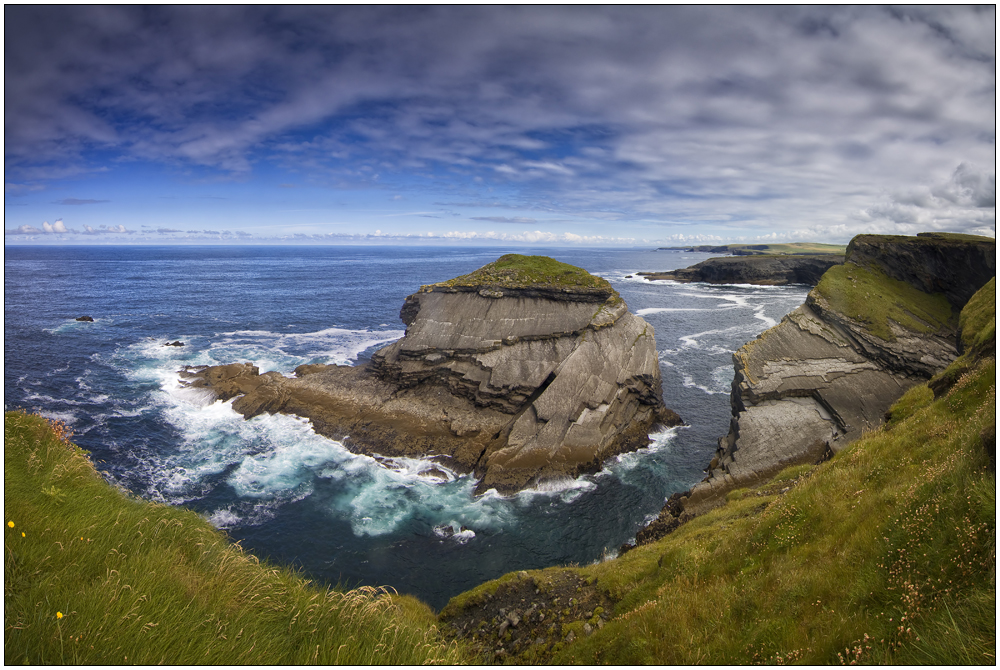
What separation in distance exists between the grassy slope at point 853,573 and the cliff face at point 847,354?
1435cm

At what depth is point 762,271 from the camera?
142 metres

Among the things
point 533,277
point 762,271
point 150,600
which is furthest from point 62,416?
point 762,271

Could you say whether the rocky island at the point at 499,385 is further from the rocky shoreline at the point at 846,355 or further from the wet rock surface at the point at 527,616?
the wet rock surface at the point at 527,616

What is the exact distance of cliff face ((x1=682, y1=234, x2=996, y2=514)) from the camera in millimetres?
31609

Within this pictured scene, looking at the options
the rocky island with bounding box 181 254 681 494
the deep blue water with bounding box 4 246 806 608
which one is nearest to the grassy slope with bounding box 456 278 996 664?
the deep blue water with bounding box 4 246 806 608

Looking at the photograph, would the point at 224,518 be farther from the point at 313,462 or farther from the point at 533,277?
the point at 533,277

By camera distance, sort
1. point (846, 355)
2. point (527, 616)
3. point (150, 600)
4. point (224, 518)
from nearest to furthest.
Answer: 1. point (150, 600)
2. point (527, 616)
3. point (224, 518)
4. point (846, 355)

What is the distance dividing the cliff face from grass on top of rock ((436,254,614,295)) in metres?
14.6

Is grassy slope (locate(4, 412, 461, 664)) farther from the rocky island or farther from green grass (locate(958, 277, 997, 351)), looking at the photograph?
green grass (locate(958, 277, 997, 351))

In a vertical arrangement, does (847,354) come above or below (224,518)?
above

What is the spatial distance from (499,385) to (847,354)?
27.3 metres

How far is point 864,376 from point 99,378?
67846 millimetres

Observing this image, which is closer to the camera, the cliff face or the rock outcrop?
the cliff face

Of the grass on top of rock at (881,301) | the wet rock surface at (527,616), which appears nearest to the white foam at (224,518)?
the wet rock surface at (527,616)
